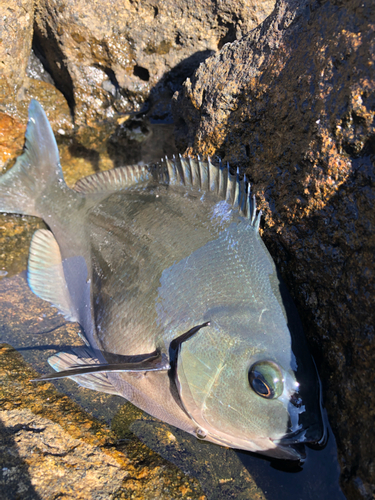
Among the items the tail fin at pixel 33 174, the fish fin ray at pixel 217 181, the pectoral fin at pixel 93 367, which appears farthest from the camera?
the tail fin at pixel 33 174

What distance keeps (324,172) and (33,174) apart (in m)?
2.23

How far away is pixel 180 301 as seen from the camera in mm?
1778

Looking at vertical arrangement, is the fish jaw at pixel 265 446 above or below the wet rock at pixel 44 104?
below

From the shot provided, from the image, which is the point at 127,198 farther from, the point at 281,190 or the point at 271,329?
the point at 271,329

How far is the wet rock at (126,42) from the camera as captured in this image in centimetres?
304

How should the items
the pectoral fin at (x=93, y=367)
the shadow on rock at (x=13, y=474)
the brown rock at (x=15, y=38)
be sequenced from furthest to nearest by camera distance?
the brown rock at (x=15, y=38)
the pectoral fin at (x=93, y=367)
the shadow on rock at (x=13, y=474)

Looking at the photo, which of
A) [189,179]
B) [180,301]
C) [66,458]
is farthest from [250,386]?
[189,179]

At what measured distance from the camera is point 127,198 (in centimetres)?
239

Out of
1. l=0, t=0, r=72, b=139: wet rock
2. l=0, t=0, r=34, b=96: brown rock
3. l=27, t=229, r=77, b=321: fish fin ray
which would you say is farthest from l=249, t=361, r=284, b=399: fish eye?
l=0, t=0, r=34, b=96: brown rock

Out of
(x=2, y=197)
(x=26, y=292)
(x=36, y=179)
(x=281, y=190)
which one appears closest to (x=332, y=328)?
(x=281, y=190)

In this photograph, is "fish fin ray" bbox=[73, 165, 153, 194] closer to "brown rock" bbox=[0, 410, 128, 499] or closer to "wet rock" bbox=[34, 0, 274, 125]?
"wet rock" bbox=[34, 0, 274, 125]

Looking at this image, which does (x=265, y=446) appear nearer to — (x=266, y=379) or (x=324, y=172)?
(x=266, y=379)

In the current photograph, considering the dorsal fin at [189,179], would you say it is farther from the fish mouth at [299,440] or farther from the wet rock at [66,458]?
the wet rock at [66,458]

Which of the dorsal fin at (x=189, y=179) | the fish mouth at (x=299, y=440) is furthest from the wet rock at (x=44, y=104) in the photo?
the fish mouth at (x=299, y=440)
